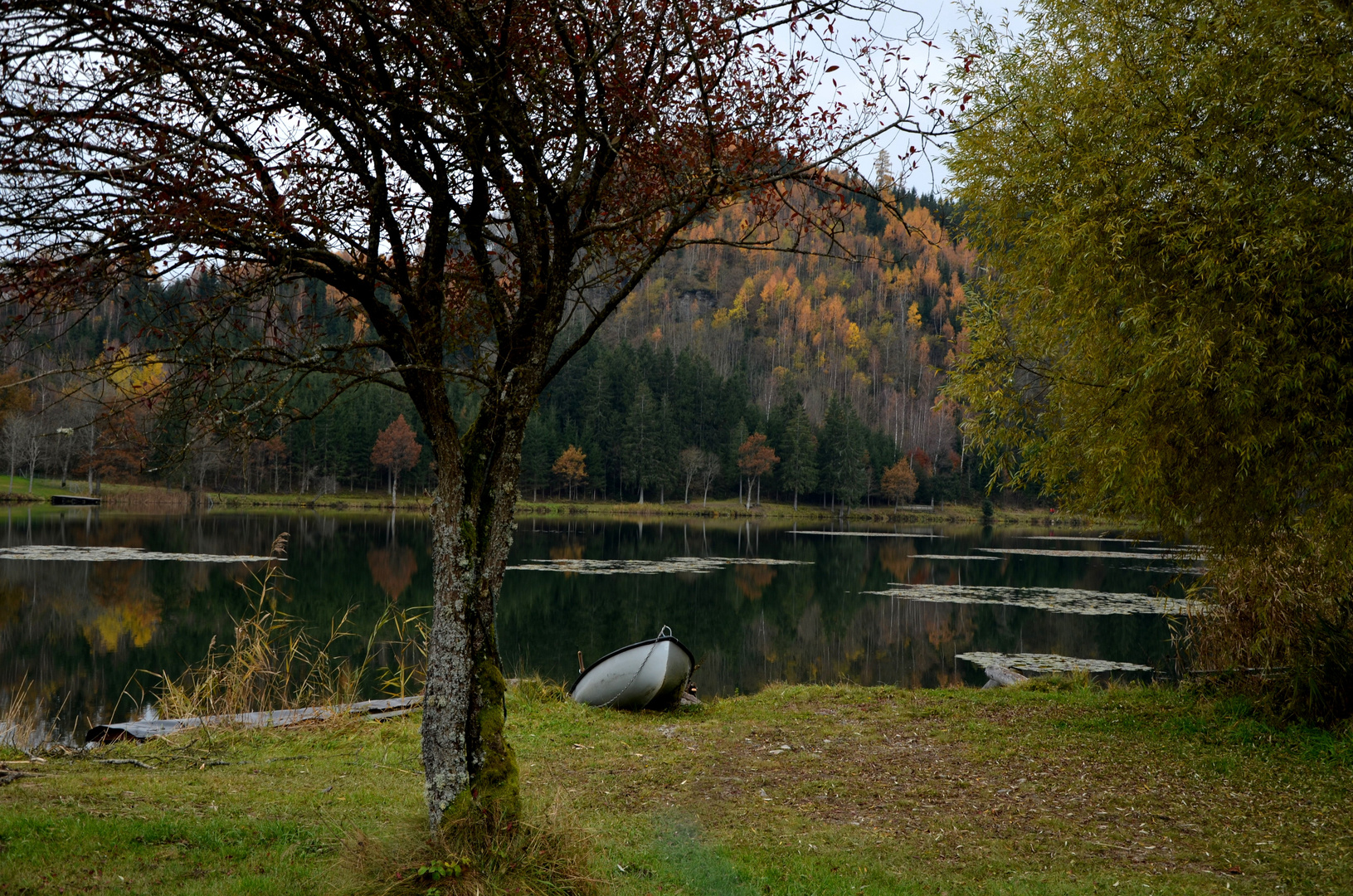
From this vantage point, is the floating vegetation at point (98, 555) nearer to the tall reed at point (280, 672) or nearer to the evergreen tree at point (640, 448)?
the tall reed at point (280, 672)

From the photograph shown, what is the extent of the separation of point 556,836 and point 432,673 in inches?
45.6

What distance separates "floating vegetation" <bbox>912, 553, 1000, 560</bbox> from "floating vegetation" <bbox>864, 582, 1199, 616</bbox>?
13.0 m

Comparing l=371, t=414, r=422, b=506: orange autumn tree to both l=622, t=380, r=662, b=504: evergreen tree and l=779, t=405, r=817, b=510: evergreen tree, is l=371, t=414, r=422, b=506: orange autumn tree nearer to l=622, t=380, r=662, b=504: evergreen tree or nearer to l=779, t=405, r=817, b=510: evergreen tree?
l=622, t=380, r=662, b=504: evergreen tree

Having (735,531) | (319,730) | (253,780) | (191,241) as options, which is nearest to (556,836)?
(191,241)

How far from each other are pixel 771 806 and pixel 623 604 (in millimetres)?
19700

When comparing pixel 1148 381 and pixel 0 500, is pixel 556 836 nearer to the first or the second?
pixel 1148 381

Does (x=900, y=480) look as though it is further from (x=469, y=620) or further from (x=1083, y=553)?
(x=469, y=620)

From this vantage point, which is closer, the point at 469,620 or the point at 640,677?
the point at 469,620

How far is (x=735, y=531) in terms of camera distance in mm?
67875

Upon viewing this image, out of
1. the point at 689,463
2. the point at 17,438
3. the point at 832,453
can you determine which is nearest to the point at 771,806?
the point at 17,438

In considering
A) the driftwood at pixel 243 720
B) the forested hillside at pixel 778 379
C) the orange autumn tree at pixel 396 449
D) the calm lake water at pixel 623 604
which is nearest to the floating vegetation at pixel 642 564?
the calm lake water at pixel 623 604

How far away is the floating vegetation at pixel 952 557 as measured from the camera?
152ft

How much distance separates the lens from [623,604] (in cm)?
2712

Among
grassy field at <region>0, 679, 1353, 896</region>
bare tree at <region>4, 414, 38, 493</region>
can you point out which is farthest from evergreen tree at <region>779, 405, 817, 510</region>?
grassy field at <region>0, 679, 1353, 896</region>
